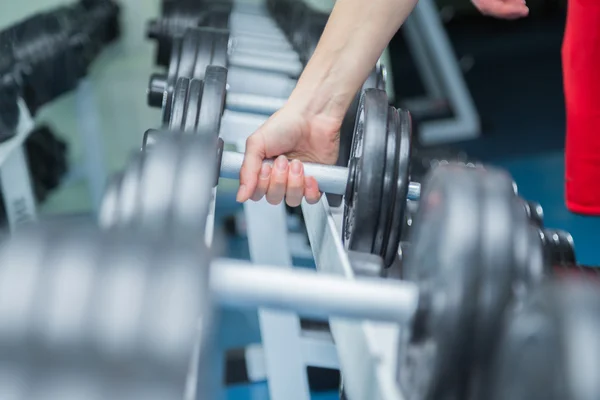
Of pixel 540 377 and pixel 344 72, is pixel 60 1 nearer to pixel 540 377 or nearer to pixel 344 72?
pixel 344 72

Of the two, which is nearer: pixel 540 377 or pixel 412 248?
pixel 540 377

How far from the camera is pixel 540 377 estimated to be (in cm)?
37

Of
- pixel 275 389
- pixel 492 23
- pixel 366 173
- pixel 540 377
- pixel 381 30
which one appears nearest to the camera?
pixel 540 377

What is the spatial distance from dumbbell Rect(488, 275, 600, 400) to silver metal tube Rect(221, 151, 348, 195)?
0.47 m

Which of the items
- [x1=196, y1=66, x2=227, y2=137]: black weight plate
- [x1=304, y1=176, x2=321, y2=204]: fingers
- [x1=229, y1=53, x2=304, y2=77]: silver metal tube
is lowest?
[x1=229, y1=53, x2=304, y2=77]: silver metal tube

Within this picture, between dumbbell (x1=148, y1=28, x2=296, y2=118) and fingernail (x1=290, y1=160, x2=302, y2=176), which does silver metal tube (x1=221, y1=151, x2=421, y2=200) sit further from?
dumbbell (x1=148, y1=28, x2=296, y2=118)

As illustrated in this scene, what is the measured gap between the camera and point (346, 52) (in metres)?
1.00

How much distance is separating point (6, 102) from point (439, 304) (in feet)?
3.88

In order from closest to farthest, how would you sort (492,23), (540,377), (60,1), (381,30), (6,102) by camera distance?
(540,377) → (381,30) → (6,102) → (60,1) → (492,23)

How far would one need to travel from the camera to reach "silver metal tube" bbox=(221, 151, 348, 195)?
34.5 inches

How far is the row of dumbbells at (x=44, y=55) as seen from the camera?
4.72ft

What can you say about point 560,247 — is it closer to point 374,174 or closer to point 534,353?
point 374,174

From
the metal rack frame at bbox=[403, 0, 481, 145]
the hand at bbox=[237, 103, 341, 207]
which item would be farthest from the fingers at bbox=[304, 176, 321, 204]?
the metal rack frame at bbox=[403, 0, 481, 145]

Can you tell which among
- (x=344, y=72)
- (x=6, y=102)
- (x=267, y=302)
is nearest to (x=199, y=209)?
(x=267, y=302)
